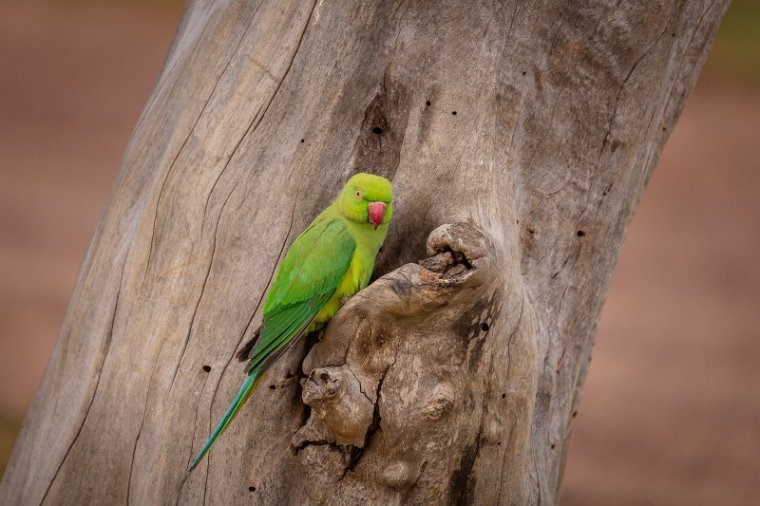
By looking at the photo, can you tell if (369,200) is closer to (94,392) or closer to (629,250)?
(94,392)

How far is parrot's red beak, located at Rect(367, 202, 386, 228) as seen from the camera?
Answer: 265 centimetres

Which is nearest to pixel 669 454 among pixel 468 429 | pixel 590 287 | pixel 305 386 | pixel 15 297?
pixel 590 287

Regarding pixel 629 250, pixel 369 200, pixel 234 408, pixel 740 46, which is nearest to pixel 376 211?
pixel 369 200

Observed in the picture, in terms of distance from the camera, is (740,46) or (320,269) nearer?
(320,269)

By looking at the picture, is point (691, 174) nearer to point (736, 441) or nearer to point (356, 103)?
point (736, 441)

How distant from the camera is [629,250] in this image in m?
9.05

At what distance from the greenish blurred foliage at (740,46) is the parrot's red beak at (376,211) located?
971 centimetres

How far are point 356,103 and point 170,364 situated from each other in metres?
1.08

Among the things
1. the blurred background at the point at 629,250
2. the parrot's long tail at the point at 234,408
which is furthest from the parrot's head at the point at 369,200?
the blurred background at the point at 629,250

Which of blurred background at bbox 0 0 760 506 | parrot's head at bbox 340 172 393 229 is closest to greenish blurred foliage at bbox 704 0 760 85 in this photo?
blurred background at bbox 0 0 760 506

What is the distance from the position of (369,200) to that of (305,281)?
33cm

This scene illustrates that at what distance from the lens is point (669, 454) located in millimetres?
6566

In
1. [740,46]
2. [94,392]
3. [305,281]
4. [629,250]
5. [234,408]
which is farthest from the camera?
[740,46]

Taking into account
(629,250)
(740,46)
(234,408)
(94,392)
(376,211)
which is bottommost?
(94,392)
